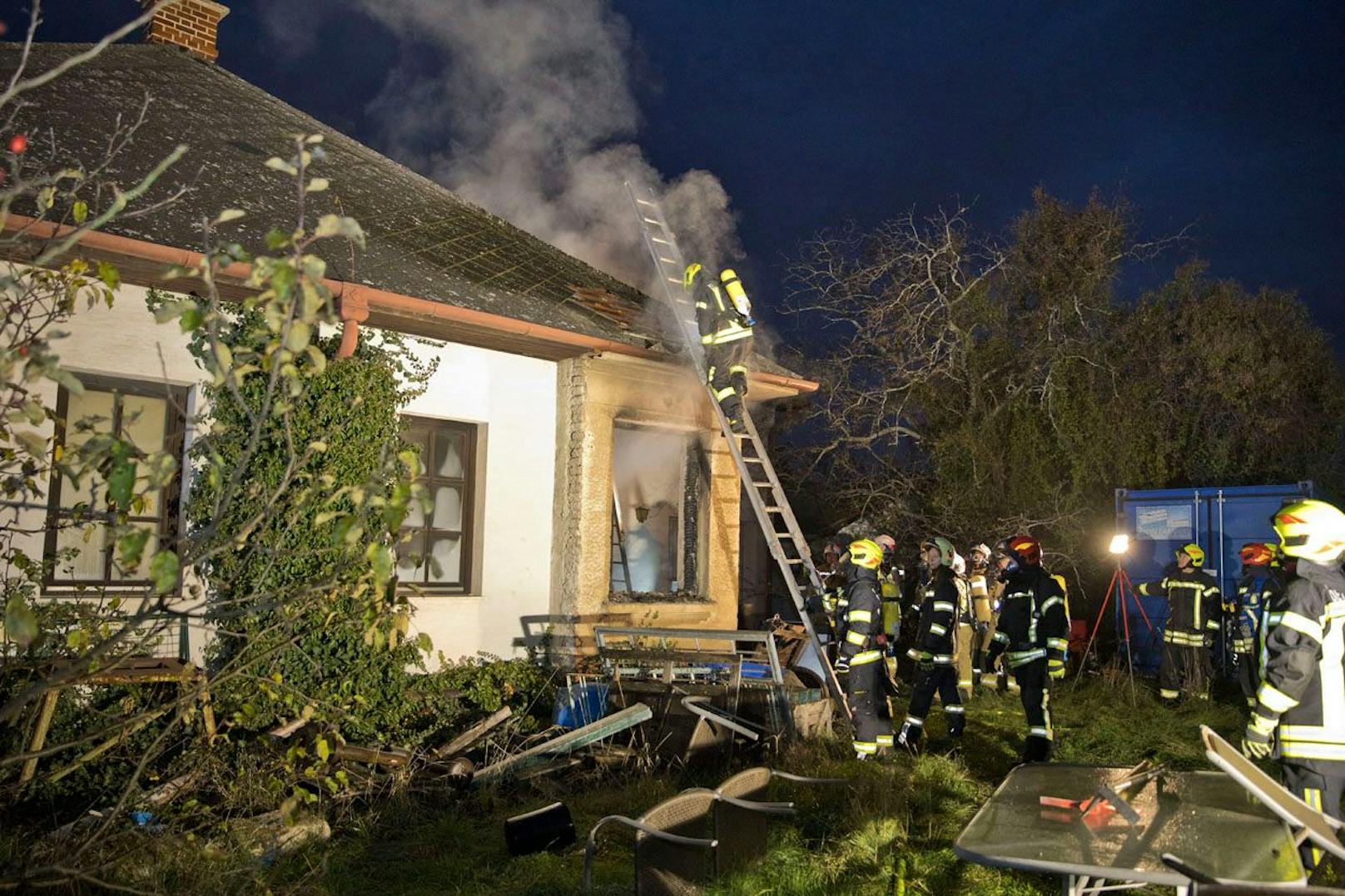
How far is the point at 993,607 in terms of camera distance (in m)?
13.4

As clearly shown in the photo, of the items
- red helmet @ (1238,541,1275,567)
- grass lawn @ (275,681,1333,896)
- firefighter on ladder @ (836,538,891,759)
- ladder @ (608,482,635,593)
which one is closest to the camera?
grass lawn @ (275,681,1333,896)

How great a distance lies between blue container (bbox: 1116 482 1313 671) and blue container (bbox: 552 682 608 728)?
756 centimetres

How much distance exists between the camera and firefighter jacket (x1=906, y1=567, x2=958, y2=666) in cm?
825

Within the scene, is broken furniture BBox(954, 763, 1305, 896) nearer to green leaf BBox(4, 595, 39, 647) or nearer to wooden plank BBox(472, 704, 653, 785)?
green leaf BBox(4, 595, 39, 647)

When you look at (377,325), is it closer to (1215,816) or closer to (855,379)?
(1215,816)

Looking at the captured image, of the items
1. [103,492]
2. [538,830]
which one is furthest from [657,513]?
[538,830]

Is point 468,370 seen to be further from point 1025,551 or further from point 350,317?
point 1025,551

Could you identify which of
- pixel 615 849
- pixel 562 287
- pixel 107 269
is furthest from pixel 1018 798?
pixel 562 287

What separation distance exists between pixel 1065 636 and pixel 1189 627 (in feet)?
13.9

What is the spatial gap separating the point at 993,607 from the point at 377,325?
8.87 metres

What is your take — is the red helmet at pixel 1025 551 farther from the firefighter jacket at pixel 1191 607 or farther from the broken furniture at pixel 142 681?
the broken furniture at pixel 142 681

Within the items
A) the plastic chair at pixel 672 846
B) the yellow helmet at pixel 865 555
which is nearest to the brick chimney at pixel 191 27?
the yellow helmet at pixel 865 555

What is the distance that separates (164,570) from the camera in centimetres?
234

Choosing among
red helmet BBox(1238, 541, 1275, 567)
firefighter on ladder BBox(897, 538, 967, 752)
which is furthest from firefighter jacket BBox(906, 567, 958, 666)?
red helmet BBox(1238, 541, 1275, 567)
